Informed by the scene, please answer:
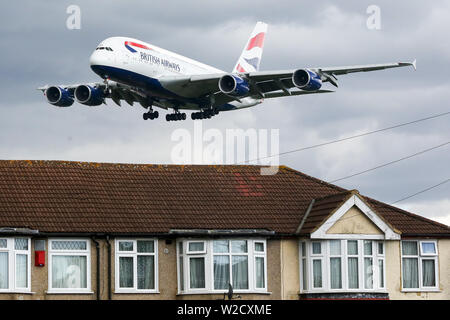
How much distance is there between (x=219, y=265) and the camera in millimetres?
47188

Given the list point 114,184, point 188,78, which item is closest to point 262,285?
point 114,184

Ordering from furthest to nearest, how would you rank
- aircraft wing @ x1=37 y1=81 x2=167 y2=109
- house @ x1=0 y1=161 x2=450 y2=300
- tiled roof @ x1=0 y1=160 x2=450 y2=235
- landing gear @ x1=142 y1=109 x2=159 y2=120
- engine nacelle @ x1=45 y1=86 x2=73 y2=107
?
landing gear @ x1=142 y1=109 x2=159 y2=120
engine nacelle @ x1=45 y1=86 x2=73 y2=107
aircraft wing @ x1=37 y1=81 x2=167 y2=109
tiled roof @ x1=0 y1=160 x2=450 y2=235
house @ x1=0 y1=161 x2=450 y2=300

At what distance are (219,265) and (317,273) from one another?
13.9 feet

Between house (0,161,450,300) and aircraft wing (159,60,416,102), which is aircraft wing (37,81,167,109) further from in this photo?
house (0,161,450,300)

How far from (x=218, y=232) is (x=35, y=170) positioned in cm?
887

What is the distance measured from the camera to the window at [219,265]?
154 ft

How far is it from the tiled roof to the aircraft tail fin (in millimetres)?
28179

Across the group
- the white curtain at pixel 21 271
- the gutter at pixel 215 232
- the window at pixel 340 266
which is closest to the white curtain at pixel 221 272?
the gutter at pixel 215 232

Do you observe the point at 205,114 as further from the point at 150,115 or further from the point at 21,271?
the point at 21,271

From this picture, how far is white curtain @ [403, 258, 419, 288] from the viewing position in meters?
49.8

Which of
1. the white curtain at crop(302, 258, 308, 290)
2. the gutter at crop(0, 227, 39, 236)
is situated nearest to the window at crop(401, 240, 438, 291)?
the white curtain at crop(302, 258, 308, 290)

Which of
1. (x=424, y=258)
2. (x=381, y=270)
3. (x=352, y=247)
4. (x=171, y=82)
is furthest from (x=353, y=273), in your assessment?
(x=171, y=82)

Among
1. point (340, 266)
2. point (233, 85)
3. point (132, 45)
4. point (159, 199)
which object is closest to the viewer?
point (340, 266)
